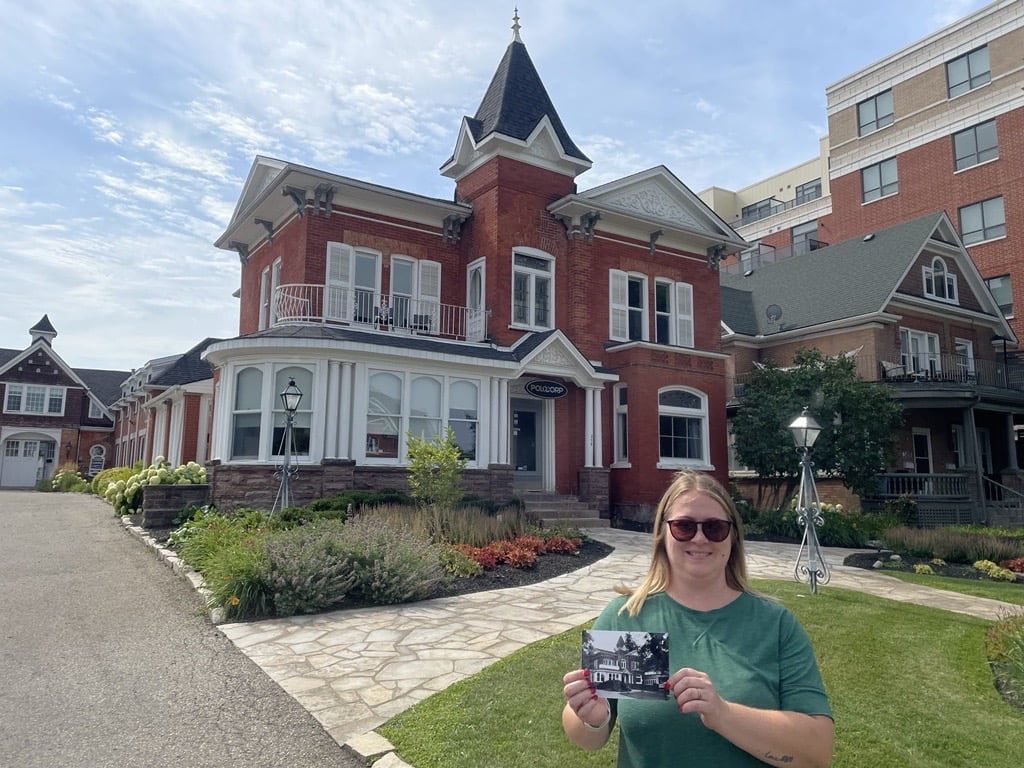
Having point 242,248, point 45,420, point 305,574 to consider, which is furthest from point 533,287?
point 45,420

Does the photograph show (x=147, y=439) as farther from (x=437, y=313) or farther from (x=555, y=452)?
(x=555, y=452)

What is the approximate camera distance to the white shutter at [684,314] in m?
21.0

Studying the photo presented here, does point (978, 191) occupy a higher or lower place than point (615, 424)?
higher

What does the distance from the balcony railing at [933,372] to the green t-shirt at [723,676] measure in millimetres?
19866

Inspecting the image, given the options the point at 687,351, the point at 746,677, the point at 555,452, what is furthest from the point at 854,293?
the point at 746,677

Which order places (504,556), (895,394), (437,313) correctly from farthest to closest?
1. (895,394)
2. (437,313)
3. (504,556)

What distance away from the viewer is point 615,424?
752 inches

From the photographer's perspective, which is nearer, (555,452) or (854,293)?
(555,452)

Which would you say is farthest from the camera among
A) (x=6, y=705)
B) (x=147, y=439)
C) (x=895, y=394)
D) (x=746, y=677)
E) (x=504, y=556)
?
(x=147, y=439)

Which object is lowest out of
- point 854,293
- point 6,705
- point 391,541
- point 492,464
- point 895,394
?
point 6,705

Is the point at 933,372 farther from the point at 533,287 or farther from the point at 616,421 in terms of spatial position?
the point at 533,287

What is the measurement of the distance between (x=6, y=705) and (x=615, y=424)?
1546cm

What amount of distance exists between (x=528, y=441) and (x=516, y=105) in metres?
9.11

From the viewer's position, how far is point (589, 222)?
19266mm
